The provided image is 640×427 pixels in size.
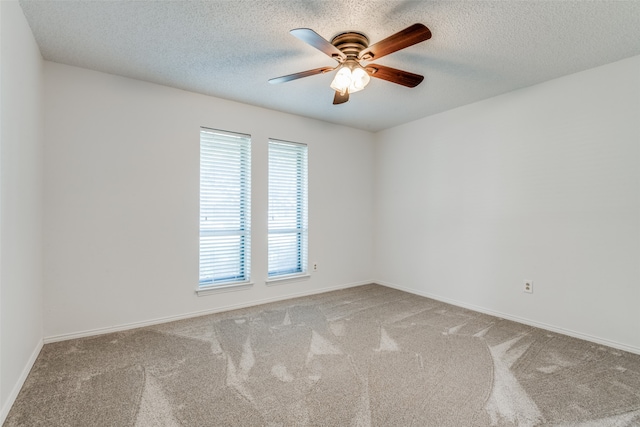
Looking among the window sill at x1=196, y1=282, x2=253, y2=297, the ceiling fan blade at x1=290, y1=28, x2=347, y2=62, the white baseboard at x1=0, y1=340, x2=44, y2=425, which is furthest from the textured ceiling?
the white baseboard at x1=0, y1=340, x2=44, y2=425

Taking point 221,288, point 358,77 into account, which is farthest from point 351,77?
point 221,288

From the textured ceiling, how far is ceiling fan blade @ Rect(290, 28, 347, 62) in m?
0.19

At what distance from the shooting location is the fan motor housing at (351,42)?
2.18m

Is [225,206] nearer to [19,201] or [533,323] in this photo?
[19,201]

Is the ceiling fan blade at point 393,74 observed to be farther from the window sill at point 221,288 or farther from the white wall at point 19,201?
the window sill at point 221,288

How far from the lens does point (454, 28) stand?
7.06 ft

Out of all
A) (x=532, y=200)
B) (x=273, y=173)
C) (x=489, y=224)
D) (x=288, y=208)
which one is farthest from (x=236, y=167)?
(x=532, y=200)

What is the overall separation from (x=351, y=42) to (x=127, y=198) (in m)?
2.51

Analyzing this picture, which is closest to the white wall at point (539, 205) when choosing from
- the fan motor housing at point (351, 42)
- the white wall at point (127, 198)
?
the fan motor housing at point (351, 42)

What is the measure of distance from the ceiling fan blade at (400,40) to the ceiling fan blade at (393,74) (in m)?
0.11

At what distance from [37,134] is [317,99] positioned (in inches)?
102

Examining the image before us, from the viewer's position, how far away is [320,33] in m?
2.22

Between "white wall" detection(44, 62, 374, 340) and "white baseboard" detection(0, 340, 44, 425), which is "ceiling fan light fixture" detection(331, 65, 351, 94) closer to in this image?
"white wall" detection(44, 62, 374, 340)

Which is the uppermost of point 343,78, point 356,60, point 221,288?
point 356,60
